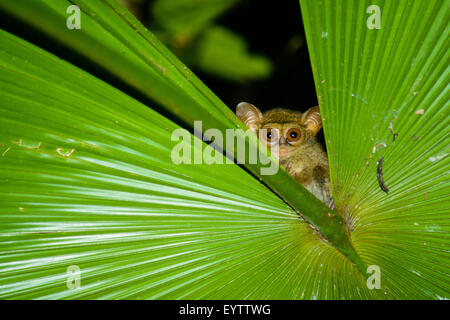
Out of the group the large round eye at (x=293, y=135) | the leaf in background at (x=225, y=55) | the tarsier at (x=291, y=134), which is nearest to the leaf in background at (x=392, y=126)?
the tarsier at (x=291, y=134)

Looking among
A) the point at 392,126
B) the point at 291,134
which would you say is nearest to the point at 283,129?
the point at 291,134

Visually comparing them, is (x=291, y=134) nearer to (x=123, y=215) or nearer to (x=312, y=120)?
(x=312, y=120)

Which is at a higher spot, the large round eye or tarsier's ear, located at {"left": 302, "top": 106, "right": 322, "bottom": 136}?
tarsier's ear, located at {"left": 302, "top": 106, "right": 322, "bottom": 136}

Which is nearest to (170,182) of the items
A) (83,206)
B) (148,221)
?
(148,221)

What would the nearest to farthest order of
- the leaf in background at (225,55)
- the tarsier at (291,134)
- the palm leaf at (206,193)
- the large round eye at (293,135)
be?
the palm leaf at (206,193) → the tarsier at (291,134) → the large round eye at (293,135) → the leaf in background at (225,55)

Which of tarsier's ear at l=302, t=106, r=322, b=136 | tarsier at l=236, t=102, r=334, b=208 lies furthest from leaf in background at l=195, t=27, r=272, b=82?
tarsier's ear at l=302, t=106, r=322, b=136

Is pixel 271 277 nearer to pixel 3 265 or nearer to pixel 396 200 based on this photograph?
pixel 396 200

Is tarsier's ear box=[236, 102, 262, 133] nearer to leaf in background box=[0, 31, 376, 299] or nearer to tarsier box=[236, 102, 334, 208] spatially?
tarsier box=[236, 102, 334, 208]

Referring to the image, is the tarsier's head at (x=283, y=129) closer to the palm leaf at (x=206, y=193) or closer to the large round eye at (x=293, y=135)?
the large round eye at (x=293, y=135)
